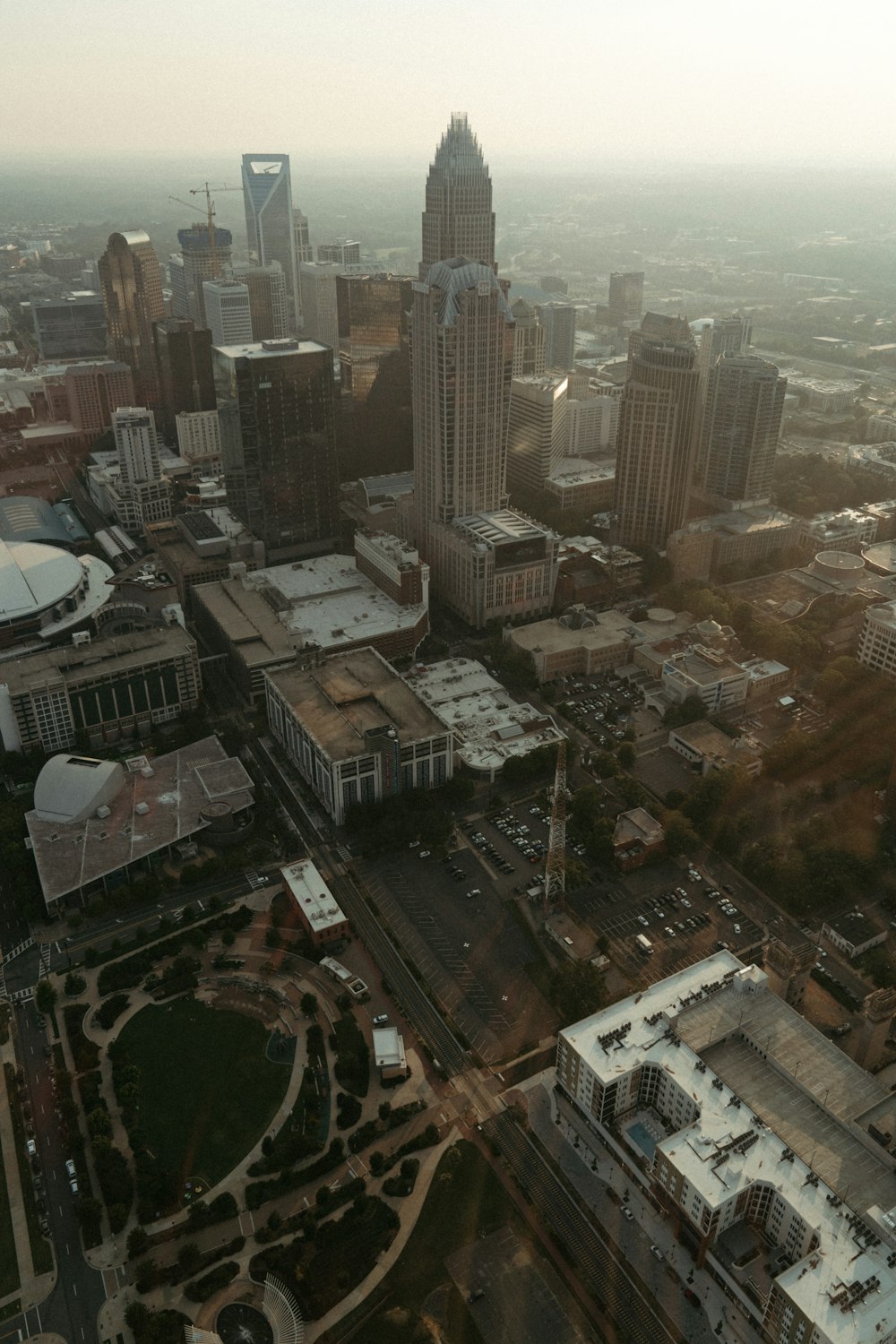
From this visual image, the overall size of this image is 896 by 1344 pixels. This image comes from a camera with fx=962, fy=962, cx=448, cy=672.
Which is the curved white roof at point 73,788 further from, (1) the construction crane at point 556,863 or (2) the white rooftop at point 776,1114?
(2) the white rooftop at point 776,1114

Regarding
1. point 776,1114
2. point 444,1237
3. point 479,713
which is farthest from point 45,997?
point 479,713

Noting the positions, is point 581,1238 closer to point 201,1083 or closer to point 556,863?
point 201,1083

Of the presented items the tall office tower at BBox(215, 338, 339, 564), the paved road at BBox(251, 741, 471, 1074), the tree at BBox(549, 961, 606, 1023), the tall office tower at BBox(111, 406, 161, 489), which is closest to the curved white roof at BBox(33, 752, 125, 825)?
the paved road at BBox(251, 741, 471, 1074)

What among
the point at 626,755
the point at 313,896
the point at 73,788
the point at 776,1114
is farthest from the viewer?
the point at 626,755

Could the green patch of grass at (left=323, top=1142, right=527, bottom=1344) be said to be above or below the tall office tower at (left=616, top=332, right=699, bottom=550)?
below

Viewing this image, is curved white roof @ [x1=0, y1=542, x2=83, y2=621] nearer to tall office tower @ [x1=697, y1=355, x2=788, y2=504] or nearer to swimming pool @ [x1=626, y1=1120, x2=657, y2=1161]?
swimming pool @ [x1=626, y1=1120, x2=657, y2=1161]

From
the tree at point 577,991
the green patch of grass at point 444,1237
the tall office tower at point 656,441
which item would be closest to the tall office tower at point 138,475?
the tall office tower at point 656,441

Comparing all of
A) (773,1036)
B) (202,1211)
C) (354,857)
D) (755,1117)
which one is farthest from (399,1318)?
(354,857)
